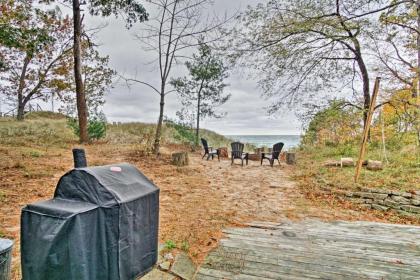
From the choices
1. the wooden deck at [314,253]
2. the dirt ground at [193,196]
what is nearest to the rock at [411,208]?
the dirt ground at [193,196]

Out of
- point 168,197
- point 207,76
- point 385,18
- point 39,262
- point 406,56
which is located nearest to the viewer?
point 39,262

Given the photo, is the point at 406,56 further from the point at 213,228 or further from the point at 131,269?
the point at 131,269

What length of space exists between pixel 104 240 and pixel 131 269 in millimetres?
387

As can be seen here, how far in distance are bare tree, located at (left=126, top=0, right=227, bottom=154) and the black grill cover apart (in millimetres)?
6283

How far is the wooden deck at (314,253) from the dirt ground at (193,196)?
0.29m

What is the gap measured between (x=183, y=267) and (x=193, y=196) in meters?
2.62

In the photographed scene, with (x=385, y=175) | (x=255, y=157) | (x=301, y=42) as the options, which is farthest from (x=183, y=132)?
(x=385, y=175)

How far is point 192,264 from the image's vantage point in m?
2.39

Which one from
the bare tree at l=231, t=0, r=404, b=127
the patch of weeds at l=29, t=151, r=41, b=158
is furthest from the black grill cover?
the bare tree at l=231, t=0, r=404, b=127

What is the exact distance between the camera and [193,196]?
4.91m

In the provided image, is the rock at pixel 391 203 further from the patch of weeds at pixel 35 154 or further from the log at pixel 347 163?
the patch of weeds at pixel 35 154

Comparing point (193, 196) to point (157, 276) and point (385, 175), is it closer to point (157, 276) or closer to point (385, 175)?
point (157, 276)

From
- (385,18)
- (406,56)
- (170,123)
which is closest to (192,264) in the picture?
(385,18)

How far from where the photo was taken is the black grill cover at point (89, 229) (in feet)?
5.36
